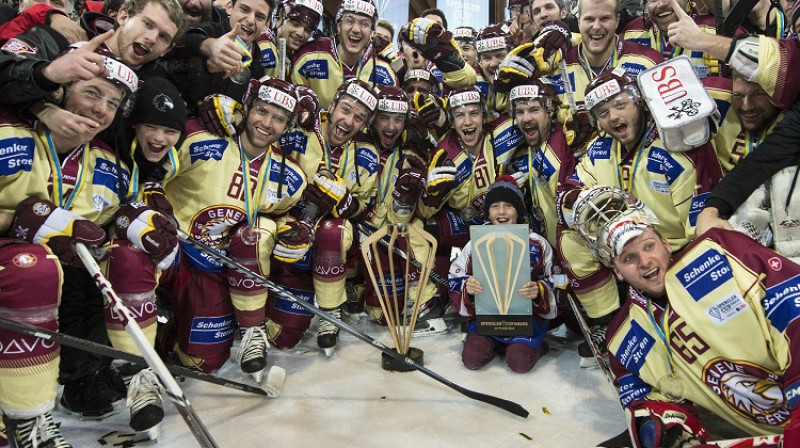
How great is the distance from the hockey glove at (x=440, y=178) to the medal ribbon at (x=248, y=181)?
1108 mm

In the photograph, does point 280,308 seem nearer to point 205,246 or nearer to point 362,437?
point 205,246

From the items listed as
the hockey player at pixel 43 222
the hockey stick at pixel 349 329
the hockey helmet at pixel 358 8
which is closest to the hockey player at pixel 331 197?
the hockey stick at pixel 349 329

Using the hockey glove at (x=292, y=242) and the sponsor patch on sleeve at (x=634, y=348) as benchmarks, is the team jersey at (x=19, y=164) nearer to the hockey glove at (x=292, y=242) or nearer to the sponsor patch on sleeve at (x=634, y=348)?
the hockey glove at (x=292, y=242)

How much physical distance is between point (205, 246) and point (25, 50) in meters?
1.15

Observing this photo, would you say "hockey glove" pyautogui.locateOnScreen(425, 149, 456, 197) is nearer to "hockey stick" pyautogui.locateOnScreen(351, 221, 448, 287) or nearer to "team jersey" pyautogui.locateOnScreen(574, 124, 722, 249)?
"hockey stick" pyautogui.locateOnScreen(351, 221, 448, 287)

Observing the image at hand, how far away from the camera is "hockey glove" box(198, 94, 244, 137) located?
10.6ft

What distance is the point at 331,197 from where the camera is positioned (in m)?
3.60

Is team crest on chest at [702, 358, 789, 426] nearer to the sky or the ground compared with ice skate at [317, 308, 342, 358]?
nearer to the sky

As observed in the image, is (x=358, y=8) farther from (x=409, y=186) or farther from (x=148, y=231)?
(x=148, y=231)

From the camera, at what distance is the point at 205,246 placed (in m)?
3.01

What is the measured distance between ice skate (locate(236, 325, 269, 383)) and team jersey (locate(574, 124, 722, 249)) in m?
2.00

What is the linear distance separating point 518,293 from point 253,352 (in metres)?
1.47

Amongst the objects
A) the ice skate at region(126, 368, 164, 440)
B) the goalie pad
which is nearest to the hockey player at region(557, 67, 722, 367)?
the goalie pad

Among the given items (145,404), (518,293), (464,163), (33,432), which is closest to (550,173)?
(464,163)
